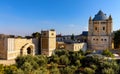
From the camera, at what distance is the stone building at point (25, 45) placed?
1083 inches

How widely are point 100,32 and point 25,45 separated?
61.2 ft

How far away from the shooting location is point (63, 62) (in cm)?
2562

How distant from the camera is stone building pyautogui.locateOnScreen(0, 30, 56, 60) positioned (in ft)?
90.3

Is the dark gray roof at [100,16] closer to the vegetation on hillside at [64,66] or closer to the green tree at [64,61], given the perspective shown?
the vegetation on hillside at [64,66]

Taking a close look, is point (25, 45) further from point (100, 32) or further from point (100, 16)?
point (100, 16)

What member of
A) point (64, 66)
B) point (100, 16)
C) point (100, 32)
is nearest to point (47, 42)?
point (64, 66)

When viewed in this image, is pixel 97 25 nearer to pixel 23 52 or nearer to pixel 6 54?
pixel 23 52

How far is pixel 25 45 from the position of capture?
3097 cm

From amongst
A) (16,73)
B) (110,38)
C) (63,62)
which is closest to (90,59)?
(63,62)

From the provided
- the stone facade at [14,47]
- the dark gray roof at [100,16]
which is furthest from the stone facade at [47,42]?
the dark gray roof at [100,16]

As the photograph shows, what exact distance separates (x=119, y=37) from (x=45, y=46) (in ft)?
57.8

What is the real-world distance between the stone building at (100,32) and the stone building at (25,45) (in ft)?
36.4

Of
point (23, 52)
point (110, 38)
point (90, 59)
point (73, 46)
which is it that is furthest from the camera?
point (110, 38)

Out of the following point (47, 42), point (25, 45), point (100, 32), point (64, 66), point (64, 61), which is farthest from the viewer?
point (100, 32)
